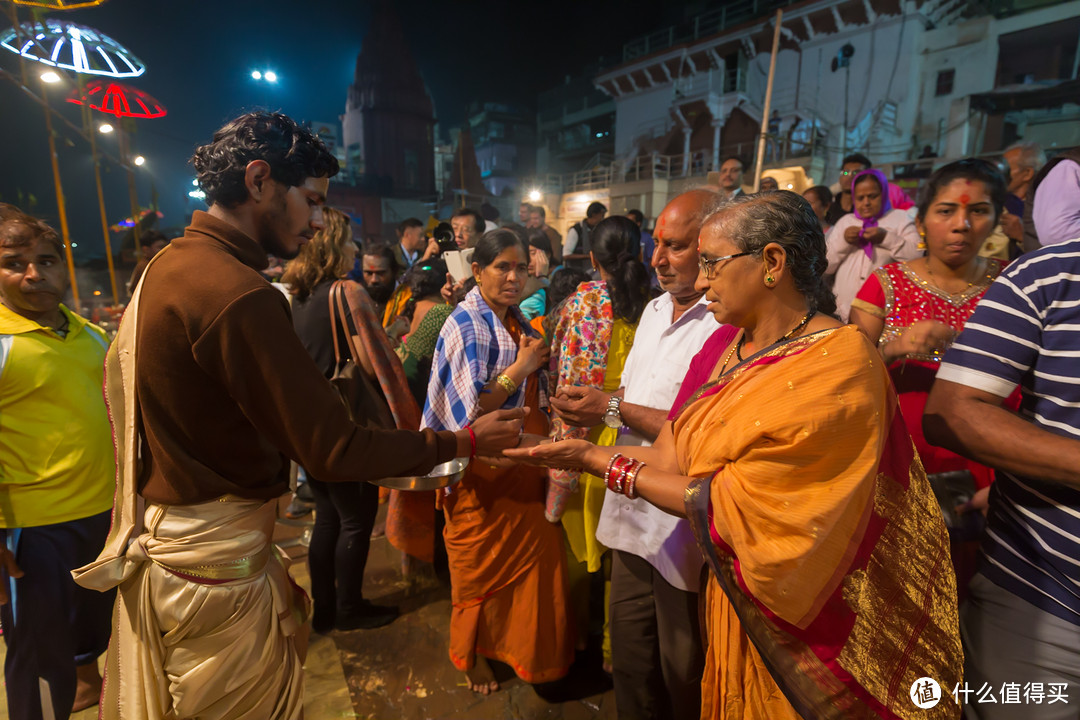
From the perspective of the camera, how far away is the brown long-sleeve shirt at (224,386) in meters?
1.27

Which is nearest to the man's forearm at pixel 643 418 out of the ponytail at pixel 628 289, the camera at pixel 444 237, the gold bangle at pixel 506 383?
the gold bangle at pixel 506 383

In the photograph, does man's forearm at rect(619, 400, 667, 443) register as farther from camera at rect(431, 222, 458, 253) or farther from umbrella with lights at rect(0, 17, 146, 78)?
umbrella with lights at rect(0, 17, 146, 78)

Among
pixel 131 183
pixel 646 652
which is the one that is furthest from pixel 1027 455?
pixel 131 183

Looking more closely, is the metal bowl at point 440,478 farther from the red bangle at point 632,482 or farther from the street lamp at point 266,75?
the street lamp at point 266,75

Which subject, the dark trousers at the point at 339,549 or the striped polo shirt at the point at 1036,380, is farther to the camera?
the dark trousers at the point at 339,549

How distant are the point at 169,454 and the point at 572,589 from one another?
2.39 metres

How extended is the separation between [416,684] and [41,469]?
2067 millimetres

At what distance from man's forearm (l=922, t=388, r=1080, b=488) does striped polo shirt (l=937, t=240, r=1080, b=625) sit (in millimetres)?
73

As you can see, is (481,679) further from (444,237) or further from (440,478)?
(444,237)

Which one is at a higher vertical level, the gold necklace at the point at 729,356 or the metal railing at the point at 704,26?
the metal railing at the point at 704,26

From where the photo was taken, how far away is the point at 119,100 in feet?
23.2

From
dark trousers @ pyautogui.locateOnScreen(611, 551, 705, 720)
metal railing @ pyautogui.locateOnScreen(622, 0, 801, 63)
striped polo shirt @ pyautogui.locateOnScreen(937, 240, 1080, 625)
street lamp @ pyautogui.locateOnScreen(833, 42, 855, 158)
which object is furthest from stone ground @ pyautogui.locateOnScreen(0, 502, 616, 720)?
metal railing @ pyautogui.locateOnScreen(622, 0, 801, 63)

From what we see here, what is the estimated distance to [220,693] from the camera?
1492mm

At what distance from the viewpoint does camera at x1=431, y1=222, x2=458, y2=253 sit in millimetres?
5270
